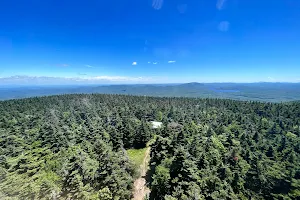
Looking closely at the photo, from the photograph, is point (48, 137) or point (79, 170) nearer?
point (79, 170)

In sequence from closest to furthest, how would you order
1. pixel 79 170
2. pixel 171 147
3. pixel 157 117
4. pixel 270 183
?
pixel 79 170 → pixel 270 183 → pixel 171 147 → pixel 157 117

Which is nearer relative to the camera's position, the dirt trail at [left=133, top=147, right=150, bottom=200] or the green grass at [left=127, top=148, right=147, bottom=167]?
the dirt trail at [left=133, top=147, right=150, bottom=200]

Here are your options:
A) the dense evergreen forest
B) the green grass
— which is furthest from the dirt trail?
the green grass

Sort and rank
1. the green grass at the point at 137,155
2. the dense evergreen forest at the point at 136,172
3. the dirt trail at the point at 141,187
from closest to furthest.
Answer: the dense evergreen forest at the point at 136,172 → the dirt trail at the point at 141,187 → the green grass at the point at 137,155

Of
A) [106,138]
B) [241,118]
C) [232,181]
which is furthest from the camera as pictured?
[241,118]

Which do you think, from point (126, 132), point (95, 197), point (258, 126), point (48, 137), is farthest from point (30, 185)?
point (258, 126)

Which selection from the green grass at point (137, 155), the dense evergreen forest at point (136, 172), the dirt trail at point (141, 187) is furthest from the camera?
the green grass at point (137, 155)

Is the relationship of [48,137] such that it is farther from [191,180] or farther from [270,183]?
[270,183]

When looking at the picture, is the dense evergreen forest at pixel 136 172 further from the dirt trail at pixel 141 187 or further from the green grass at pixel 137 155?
the green grass at pixel 137 155

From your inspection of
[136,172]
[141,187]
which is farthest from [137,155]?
[141,187]

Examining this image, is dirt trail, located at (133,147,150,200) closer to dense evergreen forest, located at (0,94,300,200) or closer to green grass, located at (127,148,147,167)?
dense evergreen forest, located at (0,94,300,200)

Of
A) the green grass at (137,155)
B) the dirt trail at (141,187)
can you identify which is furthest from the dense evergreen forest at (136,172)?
the green grass at (137,155)
